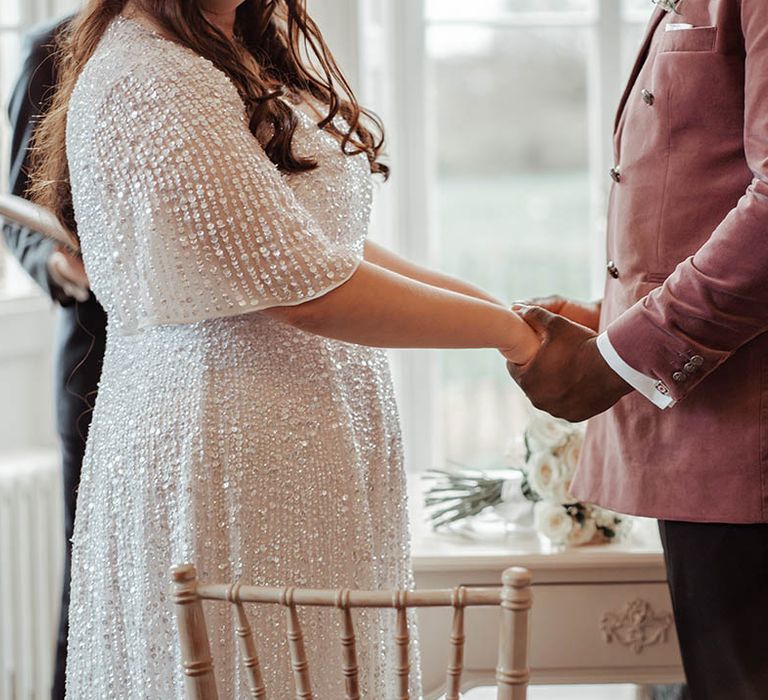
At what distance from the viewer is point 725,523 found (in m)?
1.24

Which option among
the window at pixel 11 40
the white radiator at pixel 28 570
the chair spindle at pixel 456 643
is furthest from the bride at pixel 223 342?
the window at pixel 11 40

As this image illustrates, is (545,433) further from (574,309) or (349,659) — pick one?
(349,659)

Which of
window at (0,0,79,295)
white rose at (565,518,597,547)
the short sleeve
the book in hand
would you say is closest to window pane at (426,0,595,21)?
window at (0,0,79,295)

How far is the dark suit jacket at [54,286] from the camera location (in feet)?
6.11

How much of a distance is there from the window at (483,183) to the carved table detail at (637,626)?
1099 mm

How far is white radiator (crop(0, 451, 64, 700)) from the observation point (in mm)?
2451

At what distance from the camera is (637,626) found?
170 cm

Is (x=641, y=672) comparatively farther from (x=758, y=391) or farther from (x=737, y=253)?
(x=737, y=253)

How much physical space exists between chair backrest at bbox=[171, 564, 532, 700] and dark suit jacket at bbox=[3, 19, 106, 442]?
920mm

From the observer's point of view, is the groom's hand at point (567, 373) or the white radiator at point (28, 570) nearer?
the groom's hand at point (567, 373)

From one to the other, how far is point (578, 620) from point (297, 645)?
0.86 meters

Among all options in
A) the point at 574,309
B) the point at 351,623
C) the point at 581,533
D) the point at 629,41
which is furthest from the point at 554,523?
the point at 629,41

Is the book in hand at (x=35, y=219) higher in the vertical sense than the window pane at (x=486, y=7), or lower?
lower

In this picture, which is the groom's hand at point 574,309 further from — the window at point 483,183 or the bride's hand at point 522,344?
the window at point 483,183
